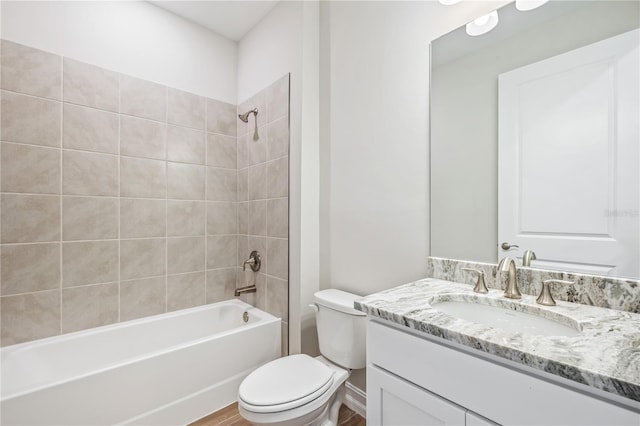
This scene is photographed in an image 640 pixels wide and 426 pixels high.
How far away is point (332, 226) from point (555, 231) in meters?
1.16

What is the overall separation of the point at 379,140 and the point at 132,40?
185 centimetres

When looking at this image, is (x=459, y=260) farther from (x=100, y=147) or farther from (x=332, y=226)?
(x=100, y=147)

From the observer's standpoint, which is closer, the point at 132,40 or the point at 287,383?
the point at 287,383

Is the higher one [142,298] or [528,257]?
[528,257]

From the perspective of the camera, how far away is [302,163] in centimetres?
189

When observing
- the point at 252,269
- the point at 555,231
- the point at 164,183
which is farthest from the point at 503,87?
the point at 164,183

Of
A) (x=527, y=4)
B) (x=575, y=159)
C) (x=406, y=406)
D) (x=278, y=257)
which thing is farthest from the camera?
(x=278, y=257)

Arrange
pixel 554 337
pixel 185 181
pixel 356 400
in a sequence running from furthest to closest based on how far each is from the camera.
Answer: pixel 185 181, pixel 356 400, pixel 554 337

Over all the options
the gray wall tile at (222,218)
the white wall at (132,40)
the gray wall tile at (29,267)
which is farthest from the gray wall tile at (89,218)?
the white wall at (132,40)

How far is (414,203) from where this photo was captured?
1446 millimetres

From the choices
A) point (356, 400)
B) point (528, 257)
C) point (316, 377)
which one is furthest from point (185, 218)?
point (528, 257)

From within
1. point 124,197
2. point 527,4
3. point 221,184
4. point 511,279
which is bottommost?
point 511,279

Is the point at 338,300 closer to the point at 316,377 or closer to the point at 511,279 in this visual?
the point at 316,377

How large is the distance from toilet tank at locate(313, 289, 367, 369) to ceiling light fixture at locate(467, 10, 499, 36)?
1370 mm
